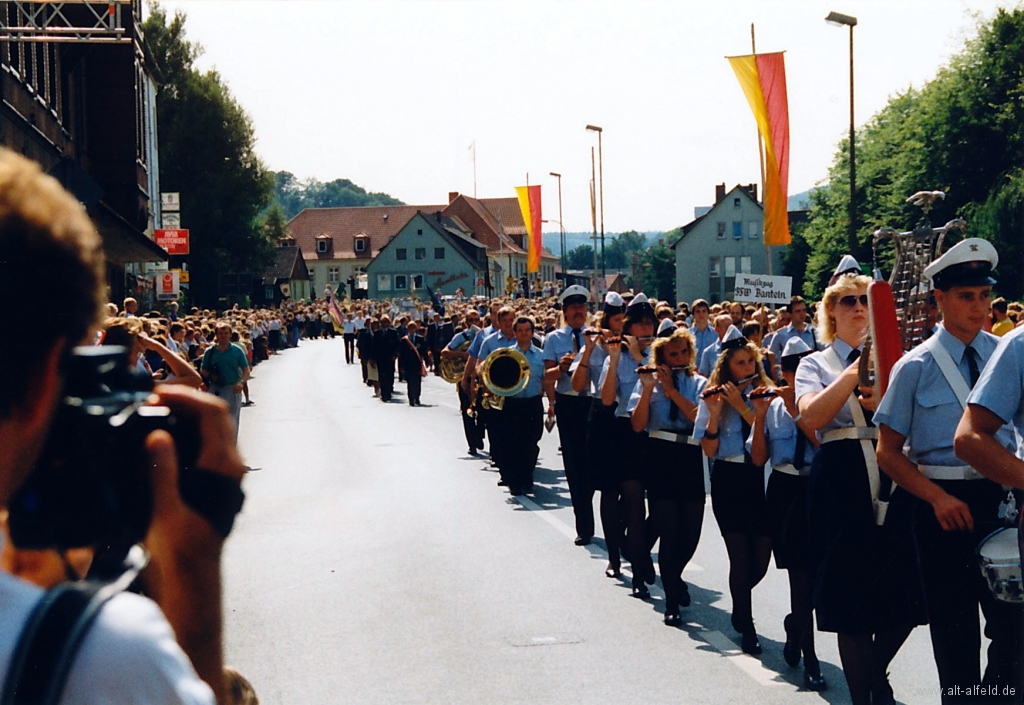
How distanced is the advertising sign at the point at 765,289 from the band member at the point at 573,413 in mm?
12492

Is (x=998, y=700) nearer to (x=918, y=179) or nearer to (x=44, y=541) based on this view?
(x=44, y=541)

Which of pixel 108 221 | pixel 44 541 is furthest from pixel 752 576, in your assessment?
pixel 108 221

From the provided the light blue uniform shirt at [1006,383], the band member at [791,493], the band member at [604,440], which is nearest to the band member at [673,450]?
the band member at [604,440]

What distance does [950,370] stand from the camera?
5.17 meters

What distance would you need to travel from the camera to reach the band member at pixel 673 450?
8242 mm

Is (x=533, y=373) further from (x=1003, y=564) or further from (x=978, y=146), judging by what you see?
(x=978, y=146)

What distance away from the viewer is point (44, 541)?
1.26 meters

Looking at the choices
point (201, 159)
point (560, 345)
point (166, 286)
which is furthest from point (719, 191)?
point (560, 345)

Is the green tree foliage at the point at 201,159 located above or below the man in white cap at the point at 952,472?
above

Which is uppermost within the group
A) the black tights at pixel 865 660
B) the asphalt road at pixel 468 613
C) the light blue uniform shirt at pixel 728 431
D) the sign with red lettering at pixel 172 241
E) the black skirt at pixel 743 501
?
the sign with red lettering at pixel 172 241

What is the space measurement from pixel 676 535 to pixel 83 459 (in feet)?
23.6

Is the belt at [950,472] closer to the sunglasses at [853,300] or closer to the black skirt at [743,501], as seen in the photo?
the sunglasses at [853,300]

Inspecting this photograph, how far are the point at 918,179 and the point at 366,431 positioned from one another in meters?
38.5

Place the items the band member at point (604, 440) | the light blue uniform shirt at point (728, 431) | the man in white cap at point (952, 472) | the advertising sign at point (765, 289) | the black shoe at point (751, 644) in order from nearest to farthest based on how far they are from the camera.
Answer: the man in white cap at point (952, 472) < the black shoe at point (751, 644) < the light blue uniform shirt at point (728, 431) < the band member at point (604, 440) < the advertising sign at point (765, 289)
